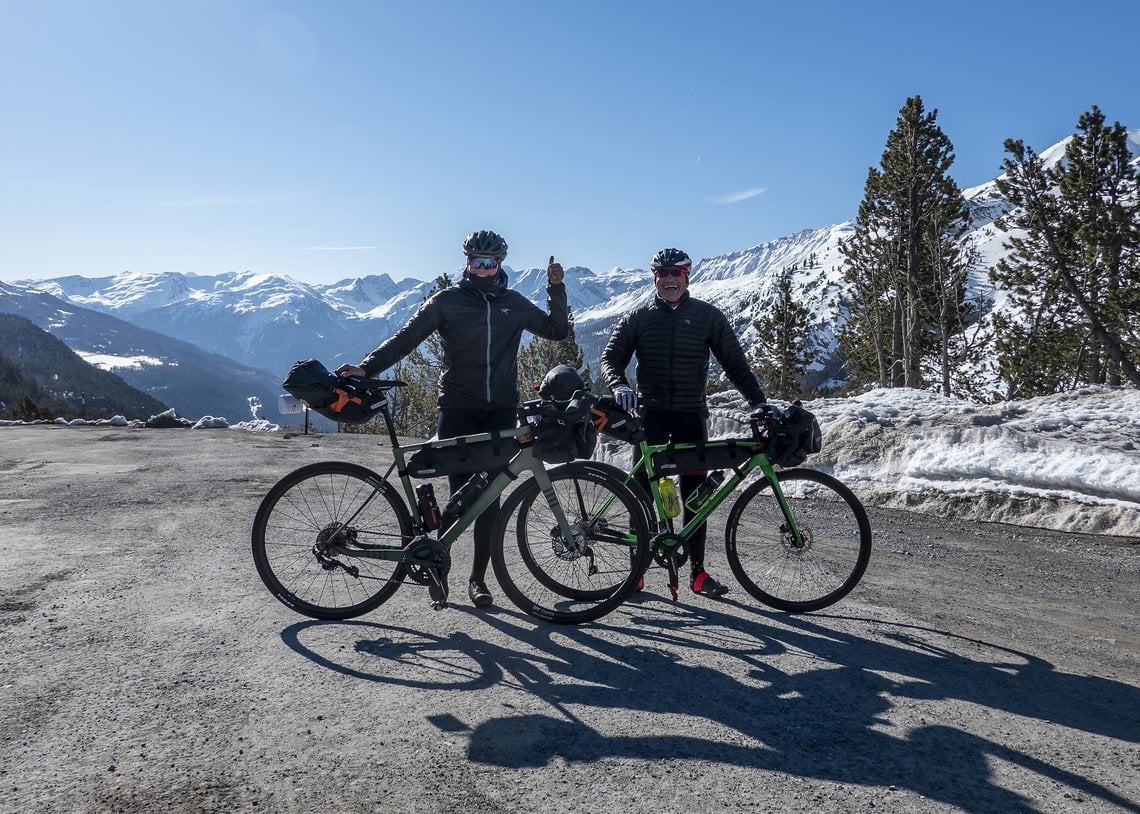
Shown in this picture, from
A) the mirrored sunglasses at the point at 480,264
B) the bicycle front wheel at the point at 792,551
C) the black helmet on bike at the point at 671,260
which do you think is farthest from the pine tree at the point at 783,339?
the mirrored sunglasses at the point at 480,264

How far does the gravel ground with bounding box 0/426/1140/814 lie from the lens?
267 cm

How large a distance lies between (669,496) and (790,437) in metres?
0.95

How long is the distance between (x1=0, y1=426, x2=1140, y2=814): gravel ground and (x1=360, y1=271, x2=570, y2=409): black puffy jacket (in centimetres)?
154

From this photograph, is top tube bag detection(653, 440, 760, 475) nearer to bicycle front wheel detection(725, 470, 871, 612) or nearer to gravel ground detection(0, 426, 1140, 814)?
bicycle front wheel detection(725, 470, 871, 612)

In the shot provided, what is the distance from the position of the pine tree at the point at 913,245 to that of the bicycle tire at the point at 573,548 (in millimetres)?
29689

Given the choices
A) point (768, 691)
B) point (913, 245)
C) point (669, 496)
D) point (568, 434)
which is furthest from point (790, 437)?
point (913, 245)

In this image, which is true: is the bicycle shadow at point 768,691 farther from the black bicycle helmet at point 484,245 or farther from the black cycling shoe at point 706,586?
the black bicycle helmet at point 484,245

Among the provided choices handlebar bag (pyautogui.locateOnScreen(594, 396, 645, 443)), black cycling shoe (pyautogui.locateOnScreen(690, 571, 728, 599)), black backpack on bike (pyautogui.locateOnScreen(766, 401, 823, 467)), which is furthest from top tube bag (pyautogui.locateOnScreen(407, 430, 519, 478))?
black backpack on bike (pyautogui.locateOnScreen(766, 401, 823, 467))

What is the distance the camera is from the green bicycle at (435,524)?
4.57 m

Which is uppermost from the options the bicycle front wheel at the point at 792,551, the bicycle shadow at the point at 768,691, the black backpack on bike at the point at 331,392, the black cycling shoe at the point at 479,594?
the black backpack on bike at the point at 331,392

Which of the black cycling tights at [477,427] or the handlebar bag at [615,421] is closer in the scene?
the handlebar bag at [615,421]

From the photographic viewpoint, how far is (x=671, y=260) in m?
5.36

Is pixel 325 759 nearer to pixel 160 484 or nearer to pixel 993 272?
pixel 160 484

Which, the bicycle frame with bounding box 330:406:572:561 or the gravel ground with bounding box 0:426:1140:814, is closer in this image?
the gravel ground with bounding box 0:426:1140:814
